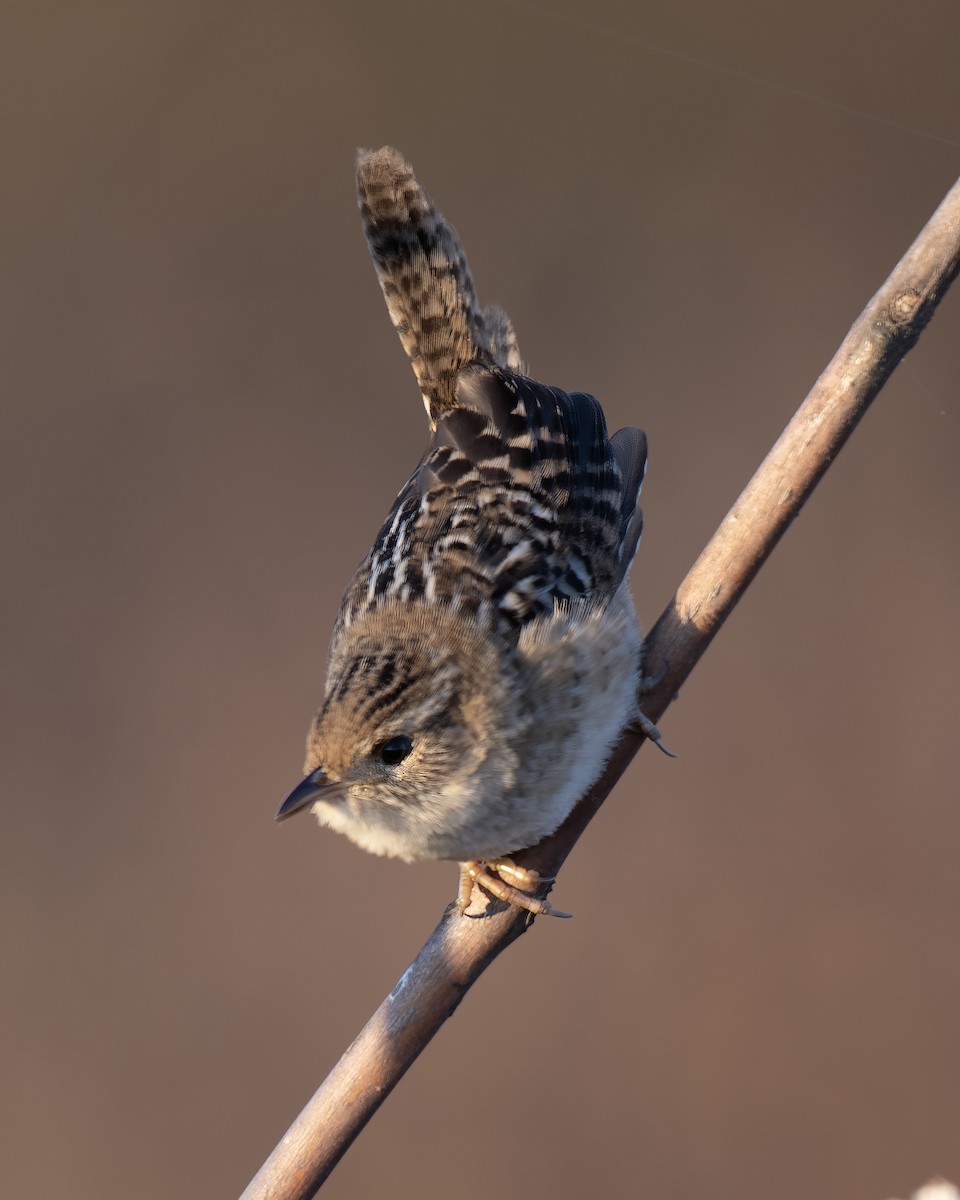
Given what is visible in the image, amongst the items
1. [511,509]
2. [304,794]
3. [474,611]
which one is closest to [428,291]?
[511,509]

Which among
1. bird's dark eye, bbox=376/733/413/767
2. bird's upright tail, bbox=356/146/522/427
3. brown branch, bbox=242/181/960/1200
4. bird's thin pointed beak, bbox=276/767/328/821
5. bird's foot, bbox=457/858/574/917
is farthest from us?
bird's upright tail, bbox=356/146/522/427

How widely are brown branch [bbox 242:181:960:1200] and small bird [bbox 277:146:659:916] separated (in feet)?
0.26

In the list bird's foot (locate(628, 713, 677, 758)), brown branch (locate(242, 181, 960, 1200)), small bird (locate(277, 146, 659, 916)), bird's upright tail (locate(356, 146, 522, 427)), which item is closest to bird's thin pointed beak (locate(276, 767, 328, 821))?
small bird (locate(277, 146, 659, 916))

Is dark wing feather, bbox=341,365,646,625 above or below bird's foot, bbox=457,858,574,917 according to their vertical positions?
above

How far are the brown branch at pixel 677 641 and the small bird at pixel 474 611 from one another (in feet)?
0.26

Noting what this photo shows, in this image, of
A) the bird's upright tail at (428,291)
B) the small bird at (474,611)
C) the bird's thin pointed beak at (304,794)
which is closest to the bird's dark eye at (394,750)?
the small bird at (474,611)

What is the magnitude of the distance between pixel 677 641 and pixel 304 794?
0.81 meters

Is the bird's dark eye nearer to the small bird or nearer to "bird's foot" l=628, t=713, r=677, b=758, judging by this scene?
the small bird

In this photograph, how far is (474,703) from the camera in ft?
7.41

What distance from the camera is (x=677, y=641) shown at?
238 centimetres

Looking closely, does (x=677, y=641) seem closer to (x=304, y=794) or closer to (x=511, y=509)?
(x=511, y=509)

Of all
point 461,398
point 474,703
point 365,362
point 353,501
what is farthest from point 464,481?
point 365,362

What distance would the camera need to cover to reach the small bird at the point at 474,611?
219 cm

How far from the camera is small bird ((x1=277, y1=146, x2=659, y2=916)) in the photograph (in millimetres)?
2188
